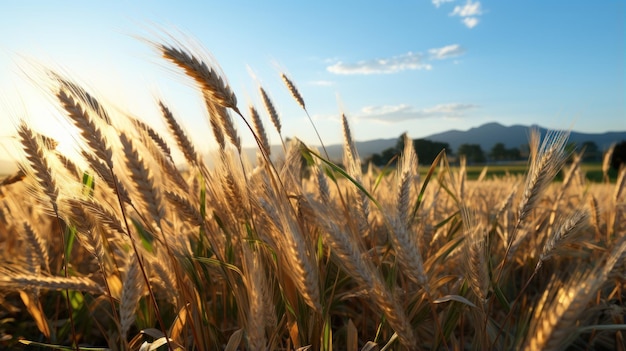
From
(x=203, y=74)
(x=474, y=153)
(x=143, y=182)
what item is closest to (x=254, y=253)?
(x=143, y=182)

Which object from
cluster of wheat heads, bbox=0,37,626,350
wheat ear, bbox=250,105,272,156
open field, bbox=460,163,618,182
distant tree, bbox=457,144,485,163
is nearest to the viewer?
cluster of wheat heads, bbox=0,37,626,350

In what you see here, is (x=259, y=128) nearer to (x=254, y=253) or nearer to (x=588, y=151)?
(x=254, y=253)

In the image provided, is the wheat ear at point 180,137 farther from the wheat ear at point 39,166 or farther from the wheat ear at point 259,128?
the wheat ear at point 39,166

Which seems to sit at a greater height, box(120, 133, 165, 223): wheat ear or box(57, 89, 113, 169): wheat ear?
box(57, 89, 113, 169): wheat ear

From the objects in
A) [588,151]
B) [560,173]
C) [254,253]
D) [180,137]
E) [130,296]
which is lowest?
[560,173]

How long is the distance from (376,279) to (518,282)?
1.97 metres

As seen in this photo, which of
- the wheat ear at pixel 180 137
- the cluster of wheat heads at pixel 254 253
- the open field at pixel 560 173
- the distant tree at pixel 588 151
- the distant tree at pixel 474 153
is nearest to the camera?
the cluster of wheat heads at pixel 254 253

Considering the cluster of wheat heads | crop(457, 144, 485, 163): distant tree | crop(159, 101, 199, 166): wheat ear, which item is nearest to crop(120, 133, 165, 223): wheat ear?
the cluster of wheat heads

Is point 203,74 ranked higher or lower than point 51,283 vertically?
higher

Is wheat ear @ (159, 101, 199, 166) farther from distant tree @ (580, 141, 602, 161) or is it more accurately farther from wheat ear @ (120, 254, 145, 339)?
distant tree @ (580, 141, 602, 161)

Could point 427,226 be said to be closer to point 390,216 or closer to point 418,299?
point 418,299

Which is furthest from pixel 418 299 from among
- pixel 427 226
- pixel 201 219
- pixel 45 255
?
pixel 45 255

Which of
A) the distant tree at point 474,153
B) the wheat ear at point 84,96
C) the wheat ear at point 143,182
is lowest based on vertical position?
the distant tree at point 474,153

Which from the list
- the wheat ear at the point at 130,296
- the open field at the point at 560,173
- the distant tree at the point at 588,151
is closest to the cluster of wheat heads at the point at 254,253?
the wheat ear at the point at 130,296
